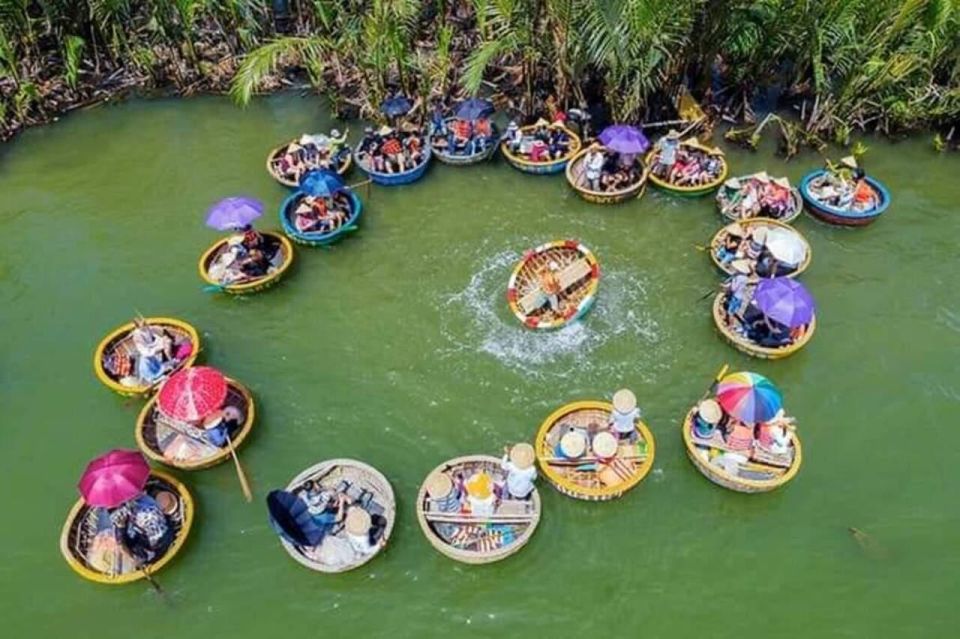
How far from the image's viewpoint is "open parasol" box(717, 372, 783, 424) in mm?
11492

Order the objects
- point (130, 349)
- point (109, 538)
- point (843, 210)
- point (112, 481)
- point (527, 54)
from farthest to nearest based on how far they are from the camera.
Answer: point (527, 54) < point (843, 210) < point (130, 349) < point (109, 538) < point (112, 481)

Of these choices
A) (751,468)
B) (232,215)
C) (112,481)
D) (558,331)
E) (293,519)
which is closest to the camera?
(112,481)

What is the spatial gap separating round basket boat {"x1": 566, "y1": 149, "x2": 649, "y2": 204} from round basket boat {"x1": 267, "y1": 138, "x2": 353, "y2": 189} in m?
5.42

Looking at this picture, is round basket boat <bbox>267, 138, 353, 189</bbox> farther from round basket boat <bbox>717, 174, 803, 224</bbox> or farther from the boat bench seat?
round basket boat <bbox>717, 174, 803, 224</bbox>

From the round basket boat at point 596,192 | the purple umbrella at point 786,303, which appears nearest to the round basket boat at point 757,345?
the purple umbrella at point 786,303

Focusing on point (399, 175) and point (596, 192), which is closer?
point (596, 192)

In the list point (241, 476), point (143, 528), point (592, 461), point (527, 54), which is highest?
point (527, 54)

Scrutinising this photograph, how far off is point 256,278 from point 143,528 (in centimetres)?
572

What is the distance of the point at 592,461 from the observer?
472 inches

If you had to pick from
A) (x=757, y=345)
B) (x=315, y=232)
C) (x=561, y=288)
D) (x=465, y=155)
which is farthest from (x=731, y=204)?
(x=315, y=232)

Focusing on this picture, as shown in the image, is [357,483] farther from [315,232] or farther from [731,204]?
[731,204]

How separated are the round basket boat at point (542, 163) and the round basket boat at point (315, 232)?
3.86 metres

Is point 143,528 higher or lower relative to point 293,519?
lower

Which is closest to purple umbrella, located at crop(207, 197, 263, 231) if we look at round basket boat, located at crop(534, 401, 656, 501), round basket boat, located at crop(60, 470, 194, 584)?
round basket boat, located at crop(60, 470, 194, 584)
